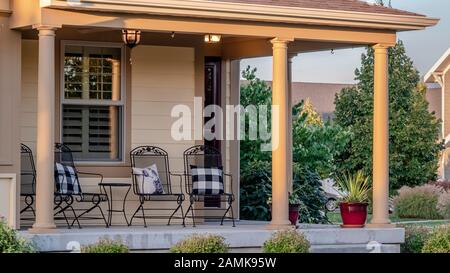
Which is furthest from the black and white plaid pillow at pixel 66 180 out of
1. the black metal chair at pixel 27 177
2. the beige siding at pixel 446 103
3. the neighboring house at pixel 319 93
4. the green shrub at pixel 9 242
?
the neighboring house at pixel 319 93

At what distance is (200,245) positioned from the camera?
1295cm

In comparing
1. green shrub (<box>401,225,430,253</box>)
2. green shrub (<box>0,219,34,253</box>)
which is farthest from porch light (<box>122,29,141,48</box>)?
green shrub (<box>401,225,430,253</box>)

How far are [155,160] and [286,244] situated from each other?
12.2ft

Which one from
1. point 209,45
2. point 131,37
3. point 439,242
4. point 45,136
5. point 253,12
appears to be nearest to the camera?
point 439,242

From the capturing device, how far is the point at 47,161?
46.7 feet

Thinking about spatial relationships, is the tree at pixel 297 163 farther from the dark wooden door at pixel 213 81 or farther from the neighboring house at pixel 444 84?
the neighboring house at pixel 444 84

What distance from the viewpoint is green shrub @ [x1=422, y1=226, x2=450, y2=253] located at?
1396 centimetres

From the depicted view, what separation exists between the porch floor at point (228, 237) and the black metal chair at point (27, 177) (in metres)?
0.79

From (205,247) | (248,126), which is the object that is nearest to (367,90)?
(248,126)

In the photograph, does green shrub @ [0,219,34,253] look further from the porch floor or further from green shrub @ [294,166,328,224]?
green shrub @ [294,166,328,224]

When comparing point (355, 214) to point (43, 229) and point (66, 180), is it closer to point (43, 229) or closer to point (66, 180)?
point (66, 180)

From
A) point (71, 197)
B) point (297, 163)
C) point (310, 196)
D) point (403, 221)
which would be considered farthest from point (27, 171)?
point (403, 221)

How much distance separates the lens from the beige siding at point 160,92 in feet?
54.7
